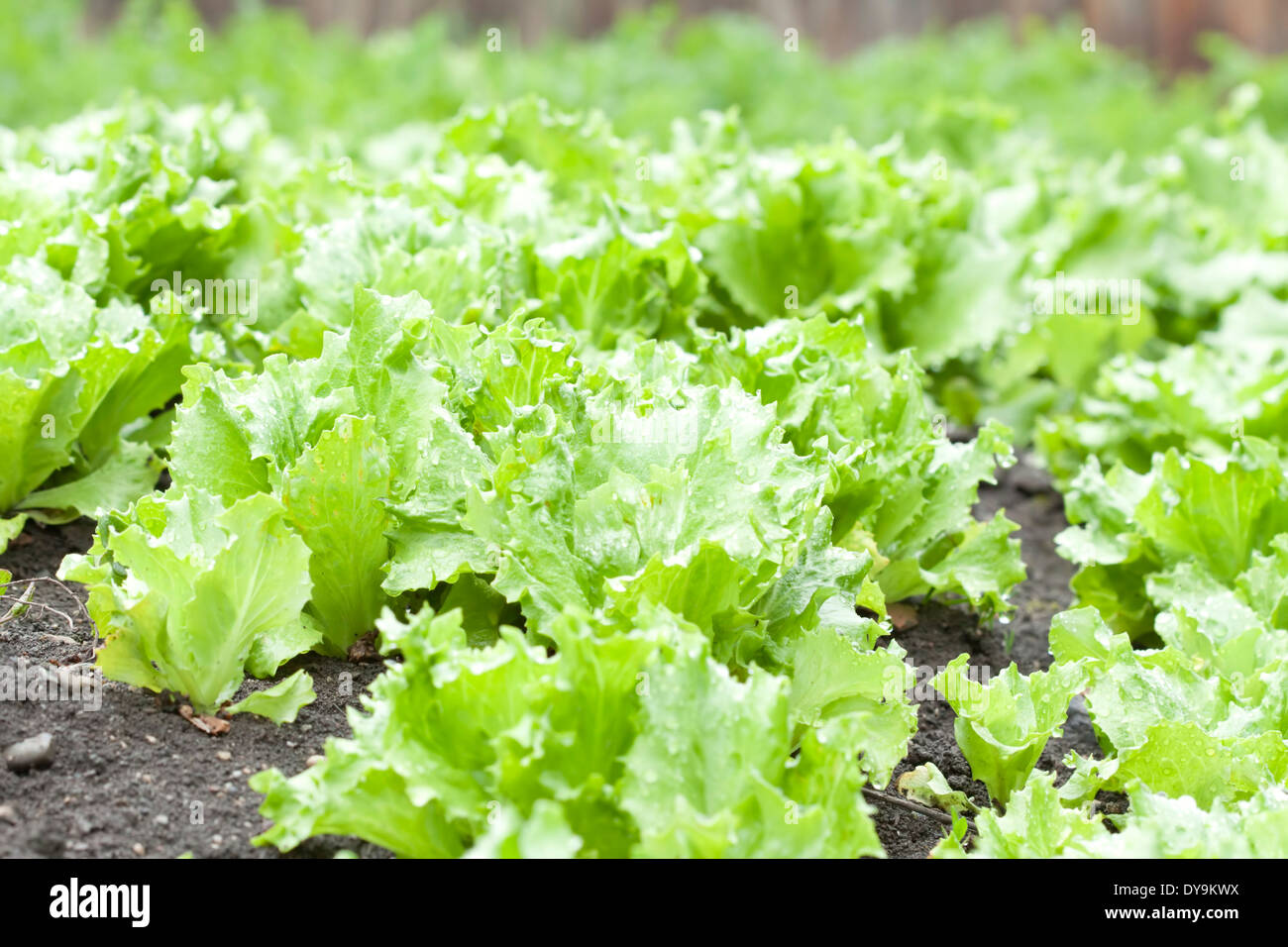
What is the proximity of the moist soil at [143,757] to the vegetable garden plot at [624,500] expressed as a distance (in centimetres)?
1

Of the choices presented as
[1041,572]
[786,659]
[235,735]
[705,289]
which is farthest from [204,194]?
[1041,572]

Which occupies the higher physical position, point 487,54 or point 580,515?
point 487,54

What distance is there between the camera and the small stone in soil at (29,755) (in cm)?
213

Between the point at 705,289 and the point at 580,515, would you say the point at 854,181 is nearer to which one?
the point at 705,289

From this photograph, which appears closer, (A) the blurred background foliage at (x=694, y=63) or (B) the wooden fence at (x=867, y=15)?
(A) the blurred background foliage at (x=694, y=63)

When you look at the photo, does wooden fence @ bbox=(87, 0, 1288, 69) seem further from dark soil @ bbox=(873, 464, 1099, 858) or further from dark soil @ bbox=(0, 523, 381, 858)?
dark soil @ bbox=(0, 523, 381, 858)

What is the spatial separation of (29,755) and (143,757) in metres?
0.17

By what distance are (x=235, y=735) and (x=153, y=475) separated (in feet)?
2.78

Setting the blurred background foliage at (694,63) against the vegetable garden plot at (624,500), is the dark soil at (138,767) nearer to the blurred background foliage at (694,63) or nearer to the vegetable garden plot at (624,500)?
the vegetable garden plot at (624,500)

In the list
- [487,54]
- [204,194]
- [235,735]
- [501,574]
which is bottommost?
[235,735]

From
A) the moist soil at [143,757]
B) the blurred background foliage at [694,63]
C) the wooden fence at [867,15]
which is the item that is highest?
the wooden fence at [867,15]

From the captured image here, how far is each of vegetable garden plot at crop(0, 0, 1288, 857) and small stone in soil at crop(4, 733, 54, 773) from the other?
0.02 m

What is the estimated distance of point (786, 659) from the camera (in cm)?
237

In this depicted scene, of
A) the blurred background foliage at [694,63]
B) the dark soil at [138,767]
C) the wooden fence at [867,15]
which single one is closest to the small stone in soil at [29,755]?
the dark soil at [138,767]
